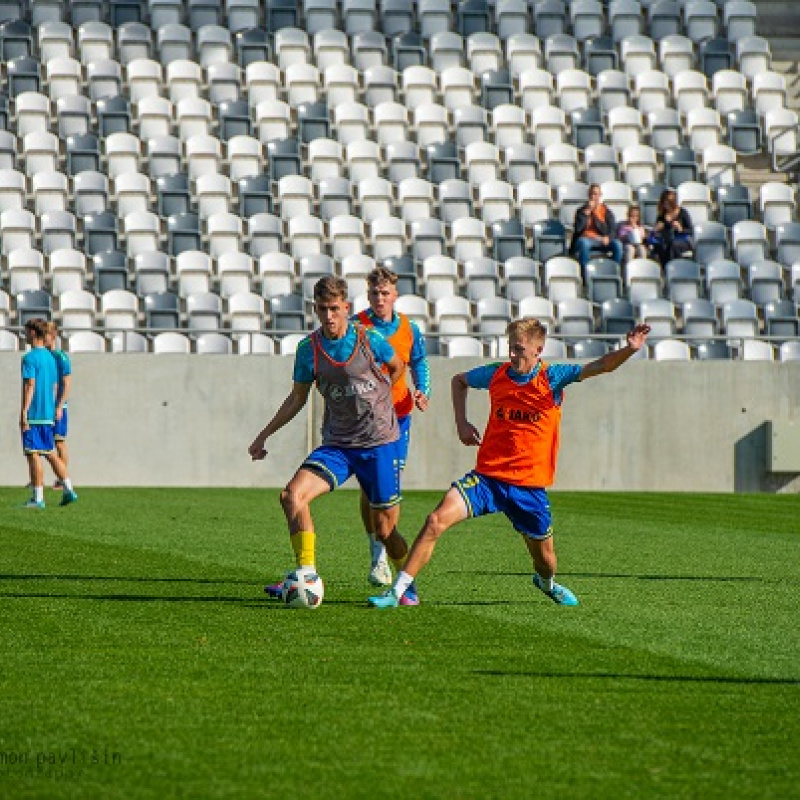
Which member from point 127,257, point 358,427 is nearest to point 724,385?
point 127,257

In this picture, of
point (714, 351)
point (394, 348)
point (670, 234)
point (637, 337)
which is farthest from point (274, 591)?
point (670, 234)

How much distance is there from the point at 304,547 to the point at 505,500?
1140mm

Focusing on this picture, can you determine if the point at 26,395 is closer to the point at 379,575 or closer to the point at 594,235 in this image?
the point at 379,575

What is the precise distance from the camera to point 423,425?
24.7 m

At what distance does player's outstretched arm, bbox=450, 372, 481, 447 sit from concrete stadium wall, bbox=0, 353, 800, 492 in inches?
528

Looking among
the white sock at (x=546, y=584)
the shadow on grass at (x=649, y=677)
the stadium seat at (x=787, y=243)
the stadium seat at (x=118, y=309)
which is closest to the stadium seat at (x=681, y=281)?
the stadium seat at (x=787, y=243)

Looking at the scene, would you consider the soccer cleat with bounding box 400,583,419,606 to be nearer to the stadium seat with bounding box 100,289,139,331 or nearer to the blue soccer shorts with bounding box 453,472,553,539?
the blue soccer shorts with bounding box 453,472,553,539

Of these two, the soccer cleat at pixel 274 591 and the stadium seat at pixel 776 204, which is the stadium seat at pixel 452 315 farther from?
the soccer cleat at pixel 274 591

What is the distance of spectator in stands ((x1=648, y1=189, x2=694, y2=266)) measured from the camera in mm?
26812

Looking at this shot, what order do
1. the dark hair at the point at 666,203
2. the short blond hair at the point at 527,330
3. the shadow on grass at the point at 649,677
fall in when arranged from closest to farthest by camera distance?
1. the shadow on grass at the point at 649,677
2. the short blond hair at the point at 527,330
3. the dark hair at the point at 666,203

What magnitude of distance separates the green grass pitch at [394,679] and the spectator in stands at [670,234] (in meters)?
13.5

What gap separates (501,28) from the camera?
104 feet

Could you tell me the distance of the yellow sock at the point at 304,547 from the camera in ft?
32.2

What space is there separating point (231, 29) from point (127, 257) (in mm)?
6469
